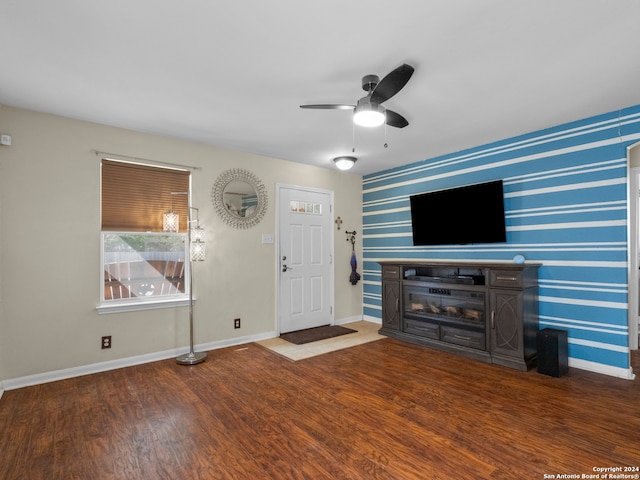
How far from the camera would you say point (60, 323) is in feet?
11.0

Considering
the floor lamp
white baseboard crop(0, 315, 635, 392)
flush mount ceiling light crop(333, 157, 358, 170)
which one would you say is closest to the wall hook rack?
flush mount ceiling light crop(333, 157, 358, 170)

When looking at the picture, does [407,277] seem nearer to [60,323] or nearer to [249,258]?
[249,258]

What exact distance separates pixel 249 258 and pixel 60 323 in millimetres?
2115

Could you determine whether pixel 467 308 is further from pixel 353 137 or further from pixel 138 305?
pixel 138 305

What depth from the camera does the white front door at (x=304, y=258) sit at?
5.03 meters

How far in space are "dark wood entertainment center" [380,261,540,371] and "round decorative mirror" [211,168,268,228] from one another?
1953 millimetres

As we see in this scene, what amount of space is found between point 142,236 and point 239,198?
4.15 feet

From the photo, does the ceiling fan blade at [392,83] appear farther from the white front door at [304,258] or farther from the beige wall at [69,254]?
the white front door at [304,258]

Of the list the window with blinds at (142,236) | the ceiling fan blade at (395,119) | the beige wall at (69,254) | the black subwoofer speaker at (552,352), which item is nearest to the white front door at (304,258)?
the beige wall at (69,254)

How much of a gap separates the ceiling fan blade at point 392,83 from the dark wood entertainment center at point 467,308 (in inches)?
88.7

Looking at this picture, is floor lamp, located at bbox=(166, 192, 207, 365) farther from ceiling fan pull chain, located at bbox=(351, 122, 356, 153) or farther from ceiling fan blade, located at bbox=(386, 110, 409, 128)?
Result: ceiling fan blade, located at bbox=(386, 110, 409, 128)

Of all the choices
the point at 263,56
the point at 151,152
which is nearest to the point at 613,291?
the point at 263,56

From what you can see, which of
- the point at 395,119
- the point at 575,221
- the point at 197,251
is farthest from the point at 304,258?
the point at 575,221

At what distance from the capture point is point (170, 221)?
4.06 m
